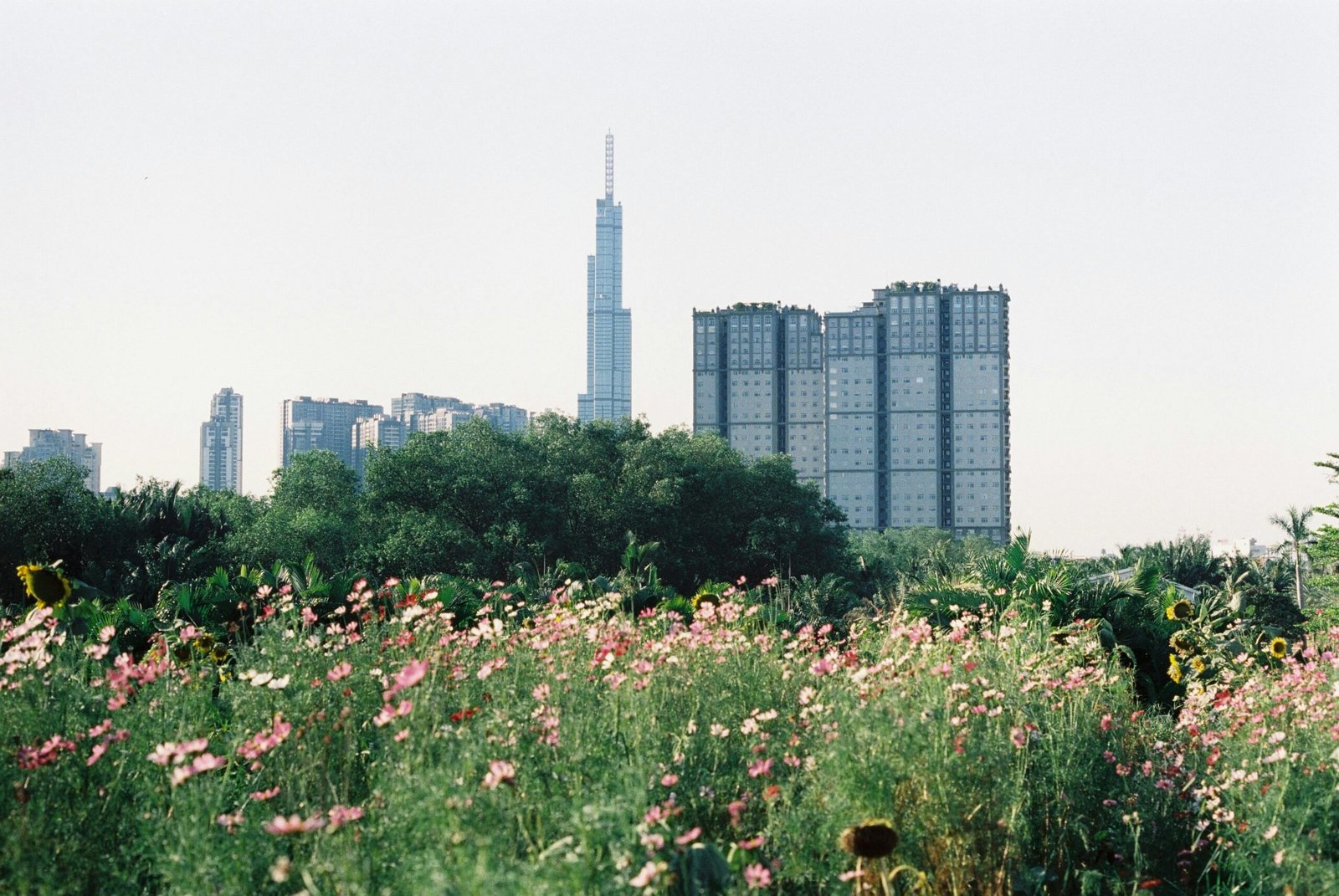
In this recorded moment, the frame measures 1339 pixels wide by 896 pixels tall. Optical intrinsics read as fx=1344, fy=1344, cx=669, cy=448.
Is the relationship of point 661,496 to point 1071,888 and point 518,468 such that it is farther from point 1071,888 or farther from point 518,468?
point 1071,888

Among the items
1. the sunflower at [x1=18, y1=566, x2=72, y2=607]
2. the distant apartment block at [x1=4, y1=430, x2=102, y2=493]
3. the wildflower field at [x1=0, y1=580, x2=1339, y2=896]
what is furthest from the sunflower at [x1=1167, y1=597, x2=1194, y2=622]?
the distant apartment block at [x1=4, y1=430, x2=102, y2=493]

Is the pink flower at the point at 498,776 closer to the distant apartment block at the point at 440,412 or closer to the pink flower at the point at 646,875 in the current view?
the pink flower at the point at 646,875

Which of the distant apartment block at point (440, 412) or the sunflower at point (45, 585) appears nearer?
the sunflower at point (45, 585)

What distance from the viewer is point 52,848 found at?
3.41 metres

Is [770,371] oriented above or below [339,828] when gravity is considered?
above

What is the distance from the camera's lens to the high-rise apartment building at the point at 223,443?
16288cm

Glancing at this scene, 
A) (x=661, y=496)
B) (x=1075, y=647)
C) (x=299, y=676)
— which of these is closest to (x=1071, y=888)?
(x=1075, y=647)

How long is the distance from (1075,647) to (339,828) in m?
4.60

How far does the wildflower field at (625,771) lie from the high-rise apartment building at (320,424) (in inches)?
5611

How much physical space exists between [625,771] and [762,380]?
101 meters

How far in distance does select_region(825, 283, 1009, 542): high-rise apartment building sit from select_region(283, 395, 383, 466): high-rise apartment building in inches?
2478

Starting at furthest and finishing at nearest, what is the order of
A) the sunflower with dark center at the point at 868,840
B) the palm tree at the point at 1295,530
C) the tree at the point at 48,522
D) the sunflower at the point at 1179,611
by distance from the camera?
the palm tree at the point at 1295,530
the tree at the point at 48,522
the sunflower at the point at 1179,611
the sunflower with dark center at the point at 868,840

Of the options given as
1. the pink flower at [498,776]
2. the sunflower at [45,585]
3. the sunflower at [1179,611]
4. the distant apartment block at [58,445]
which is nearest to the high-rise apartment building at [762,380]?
the distant apartment block at [58,445]

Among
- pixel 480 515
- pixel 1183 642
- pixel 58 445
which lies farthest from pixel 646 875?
pixel 58 445
